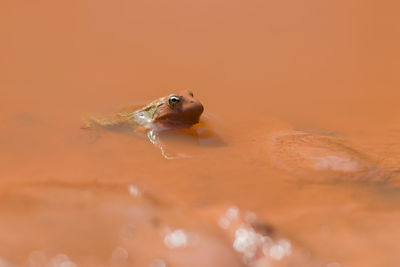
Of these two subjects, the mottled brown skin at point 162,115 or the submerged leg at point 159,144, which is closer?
the submerged leg at point 159,144

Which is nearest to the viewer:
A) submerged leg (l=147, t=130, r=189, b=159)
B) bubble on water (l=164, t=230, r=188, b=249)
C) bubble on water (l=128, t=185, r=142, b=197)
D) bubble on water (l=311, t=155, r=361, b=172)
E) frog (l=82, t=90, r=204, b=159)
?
bubble on water (l=164, t=230, r=188, b=249)

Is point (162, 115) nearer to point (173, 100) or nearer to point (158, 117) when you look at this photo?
point (158, 117)

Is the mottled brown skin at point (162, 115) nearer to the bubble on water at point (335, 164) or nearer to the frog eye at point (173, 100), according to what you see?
the frog eye at point (173, 100)

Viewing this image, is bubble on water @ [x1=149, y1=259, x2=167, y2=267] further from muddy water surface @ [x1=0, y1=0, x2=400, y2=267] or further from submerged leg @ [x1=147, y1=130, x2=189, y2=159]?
submerged leg @ [x1=147, y1=130, x2=189, y2=159]

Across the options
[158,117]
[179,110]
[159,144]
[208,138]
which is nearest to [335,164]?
[208,138]

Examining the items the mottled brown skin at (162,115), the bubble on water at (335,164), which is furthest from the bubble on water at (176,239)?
the mottled brown skin at (162,115)

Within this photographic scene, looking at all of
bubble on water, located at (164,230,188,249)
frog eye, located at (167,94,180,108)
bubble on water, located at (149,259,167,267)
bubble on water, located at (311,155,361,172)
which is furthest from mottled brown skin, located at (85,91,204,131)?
bubble on water, located at (149,259,167,267)
